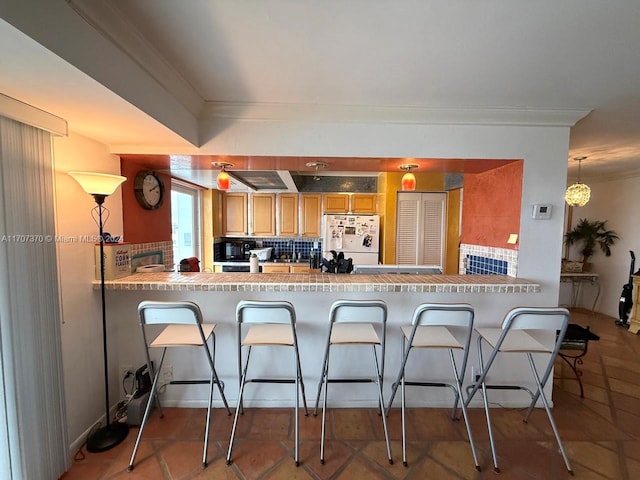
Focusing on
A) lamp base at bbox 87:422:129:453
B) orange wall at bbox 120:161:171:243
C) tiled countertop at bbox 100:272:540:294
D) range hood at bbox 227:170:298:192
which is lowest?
lamp base at bbox 87:422:129:453

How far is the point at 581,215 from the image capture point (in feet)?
14.9

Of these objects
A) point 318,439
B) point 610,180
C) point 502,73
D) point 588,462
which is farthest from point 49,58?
point 610,180

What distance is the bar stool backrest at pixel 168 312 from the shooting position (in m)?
1.48

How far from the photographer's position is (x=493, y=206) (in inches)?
93.2

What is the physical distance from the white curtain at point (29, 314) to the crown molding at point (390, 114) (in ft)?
3.40

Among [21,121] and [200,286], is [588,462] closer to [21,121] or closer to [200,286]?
[200,286]

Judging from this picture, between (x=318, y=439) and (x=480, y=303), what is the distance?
153cm

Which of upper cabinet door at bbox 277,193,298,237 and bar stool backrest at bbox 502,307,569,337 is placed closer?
bar stool backrest at bbox 502,307,569,337

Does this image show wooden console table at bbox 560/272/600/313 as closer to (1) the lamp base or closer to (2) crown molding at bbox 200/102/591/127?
(2) crown molding at bbox 200/102/591/127

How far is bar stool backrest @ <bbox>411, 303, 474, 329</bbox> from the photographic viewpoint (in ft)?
4.83

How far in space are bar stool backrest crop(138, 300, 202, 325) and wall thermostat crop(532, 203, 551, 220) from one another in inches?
96.8

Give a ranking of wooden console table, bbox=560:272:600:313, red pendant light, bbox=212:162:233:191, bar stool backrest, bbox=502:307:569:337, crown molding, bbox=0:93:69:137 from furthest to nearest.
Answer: wooden console table, bbox=560:272:600:313, red pendant light, bbox=212:162:233:191, bar stool backrest, bbox=502:307:569:337, crown molding, bbox=0:93:69:137

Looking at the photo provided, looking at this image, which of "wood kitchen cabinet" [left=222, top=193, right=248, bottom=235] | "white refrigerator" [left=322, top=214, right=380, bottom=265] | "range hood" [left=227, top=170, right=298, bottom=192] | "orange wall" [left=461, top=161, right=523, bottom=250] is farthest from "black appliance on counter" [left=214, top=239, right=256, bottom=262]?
"orange wall" [left=461, top=161, right=523, bottom=250]

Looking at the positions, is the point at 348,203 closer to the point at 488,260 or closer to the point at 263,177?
the point at 263,177
